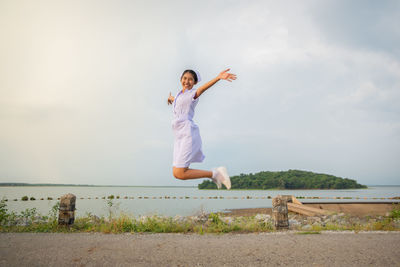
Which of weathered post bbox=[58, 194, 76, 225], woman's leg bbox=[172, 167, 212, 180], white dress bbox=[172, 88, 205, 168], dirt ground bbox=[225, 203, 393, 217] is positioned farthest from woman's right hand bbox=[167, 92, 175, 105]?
dirt ground bbox=[225, 203, 393, 217]

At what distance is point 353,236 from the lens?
548cm

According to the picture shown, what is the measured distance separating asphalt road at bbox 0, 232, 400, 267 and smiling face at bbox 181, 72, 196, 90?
9.49 ft

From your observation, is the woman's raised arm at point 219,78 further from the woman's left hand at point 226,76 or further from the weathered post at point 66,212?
the weathered post at point 66,212

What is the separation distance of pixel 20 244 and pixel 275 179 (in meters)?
67.6

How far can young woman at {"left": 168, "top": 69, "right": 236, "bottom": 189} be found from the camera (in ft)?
14.6

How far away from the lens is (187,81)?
488 centimetres

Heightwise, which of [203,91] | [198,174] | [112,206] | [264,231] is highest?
[203,91]

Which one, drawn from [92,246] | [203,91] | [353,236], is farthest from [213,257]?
[353,236]

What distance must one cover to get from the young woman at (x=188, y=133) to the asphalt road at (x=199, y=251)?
46.3 inches

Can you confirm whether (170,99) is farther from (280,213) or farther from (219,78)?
(280,213)

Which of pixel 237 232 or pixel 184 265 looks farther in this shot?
pixel 237 232

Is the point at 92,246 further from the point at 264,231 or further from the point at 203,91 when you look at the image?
the point at 264,231

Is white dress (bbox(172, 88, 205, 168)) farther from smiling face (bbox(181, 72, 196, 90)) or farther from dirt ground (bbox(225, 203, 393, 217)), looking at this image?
dirt ground (bbox(225, 203, 393, 217))

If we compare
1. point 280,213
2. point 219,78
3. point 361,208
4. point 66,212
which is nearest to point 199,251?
point 219,78
